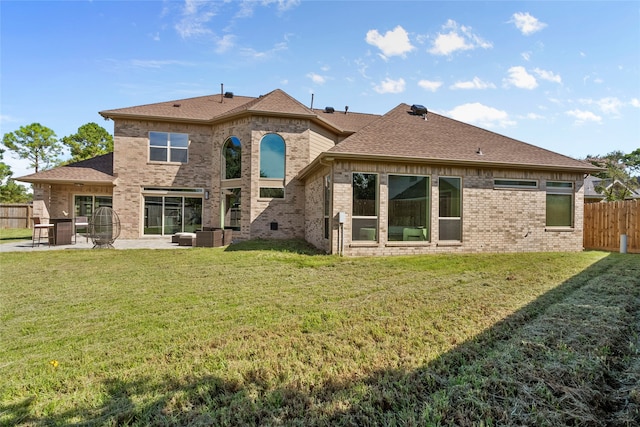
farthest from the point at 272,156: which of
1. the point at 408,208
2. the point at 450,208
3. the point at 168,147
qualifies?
the point at 450,208

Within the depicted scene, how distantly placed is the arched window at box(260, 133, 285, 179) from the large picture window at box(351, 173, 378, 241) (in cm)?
557

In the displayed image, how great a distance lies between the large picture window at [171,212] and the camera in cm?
1578

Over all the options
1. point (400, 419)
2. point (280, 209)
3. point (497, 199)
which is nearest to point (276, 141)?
point (280, 209)

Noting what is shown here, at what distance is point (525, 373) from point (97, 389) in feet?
11.8

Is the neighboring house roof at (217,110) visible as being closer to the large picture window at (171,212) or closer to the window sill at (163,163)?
the window sill at (163,163)

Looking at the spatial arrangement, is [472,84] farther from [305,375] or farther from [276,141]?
[305,375]

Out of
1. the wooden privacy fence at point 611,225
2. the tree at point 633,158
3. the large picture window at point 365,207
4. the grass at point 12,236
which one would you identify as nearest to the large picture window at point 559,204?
the wooden privacy fence at point 611,225

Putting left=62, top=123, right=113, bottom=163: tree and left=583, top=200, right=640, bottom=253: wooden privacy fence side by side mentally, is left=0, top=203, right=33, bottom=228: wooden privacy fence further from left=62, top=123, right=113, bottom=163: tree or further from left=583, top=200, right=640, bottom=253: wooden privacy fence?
left=583, top=200, right=640, bottom=253: wooden privacy fence

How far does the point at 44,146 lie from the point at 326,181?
42195mm

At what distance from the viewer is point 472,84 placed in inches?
475

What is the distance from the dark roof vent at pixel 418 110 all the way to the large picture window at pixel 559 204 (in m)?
5.43

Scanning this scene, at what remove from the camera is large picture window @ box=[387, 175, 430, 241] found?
10117 millimetres

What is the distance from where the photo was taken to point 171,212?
16.0m

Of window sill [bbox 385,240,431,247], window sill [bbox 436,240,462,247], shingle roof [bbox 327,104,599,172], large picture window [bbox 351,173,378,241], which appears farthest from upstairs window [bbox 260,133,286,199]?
window sill [bbox 436,240,462,247]
